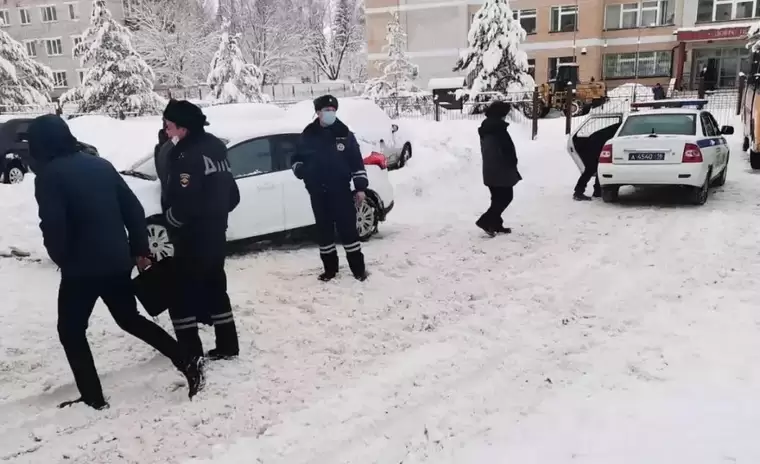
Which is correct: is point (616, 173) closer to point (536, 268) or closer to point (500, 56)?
point (536, 268)

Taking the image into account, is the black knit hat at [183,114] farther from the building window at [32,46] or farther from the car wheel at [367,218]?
the building window at [32,46]

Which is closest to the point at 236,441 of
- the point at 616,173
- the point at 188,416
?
the point at 188,416

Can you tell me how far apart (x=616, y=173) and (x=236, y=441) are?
808 centimetres

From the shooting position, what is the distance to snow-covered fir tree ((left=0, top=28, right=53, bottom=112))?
28750 mm

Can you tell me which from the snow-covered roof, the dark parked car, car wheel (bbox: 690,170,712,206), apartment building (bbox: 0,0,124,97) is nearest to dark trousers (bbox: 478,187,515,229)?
car wheel (bbox: 690,170,712,206)

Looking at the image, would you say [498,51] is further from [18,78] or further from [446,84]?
[18,78]

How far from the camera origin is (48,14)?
47.2 metres

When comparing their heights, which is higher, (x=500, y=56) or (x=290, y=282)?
(x=500, y=56)

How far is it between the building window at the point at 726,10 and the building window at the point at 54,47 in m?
46.7

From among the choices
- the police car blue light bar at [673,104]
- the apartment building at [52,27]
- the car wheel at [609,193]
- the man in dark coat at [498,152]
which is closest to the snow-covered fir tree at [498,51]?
the police car blue light bar at [673,104]

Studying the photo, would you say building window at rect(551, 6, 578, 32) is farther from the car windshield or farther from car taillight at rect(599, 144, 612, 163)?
car taillight at rect(599, 144, 612, 163)

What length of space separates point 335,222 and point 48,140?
123 inches

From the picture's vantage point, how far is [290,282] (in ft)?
20.6

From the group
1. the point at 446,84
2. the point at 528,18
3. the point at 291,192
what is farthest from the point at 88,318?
the point at 528,18
